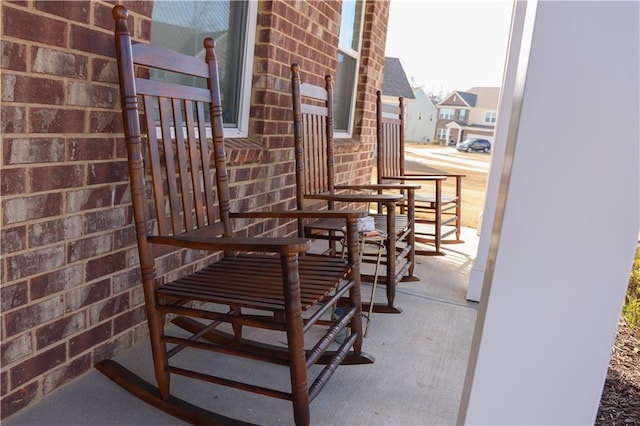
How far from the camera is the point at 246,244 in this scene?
1371mm

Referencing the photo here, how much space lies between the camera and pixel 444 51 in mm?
28094

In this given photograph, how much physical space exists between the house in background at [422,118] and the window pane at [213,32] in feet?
96.9

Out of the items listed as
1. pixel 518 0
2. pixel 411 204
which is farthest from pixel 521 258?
pixel 518 0

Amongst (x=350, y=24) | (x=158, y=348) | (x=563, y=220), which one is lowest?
(x=158, y=348)

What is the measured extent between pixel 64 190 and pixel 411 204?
75.8 inches

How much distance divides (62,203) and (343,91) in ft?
10.7

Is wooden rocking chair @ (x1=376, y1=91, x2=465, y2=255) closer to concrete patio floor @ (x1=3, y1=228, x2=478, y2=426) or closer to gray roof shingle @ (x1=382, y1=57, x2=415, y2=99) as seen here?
concrete patio floor @ (x1=3, y1=228, x2=478, y2=426)

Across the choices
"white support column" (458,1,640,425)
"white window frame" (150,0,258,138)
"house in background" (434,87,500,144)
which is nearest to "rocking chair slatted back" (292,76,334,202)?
"white window frame" (150,0,258,138)

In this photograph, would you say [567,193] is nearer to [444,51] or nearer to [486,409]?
[486,409]

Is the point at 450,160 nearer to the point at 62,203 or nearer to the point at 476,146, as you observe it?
the point at 476,146

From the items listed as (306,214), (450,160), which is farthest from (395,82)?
(306,214)

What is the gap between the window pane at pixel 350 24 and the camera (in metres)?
4.18

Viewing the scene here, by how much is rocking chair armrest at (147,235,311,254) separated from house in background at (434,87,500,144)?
3450cm

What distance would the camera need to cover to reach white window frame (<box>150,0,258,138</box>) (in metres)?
2.63
